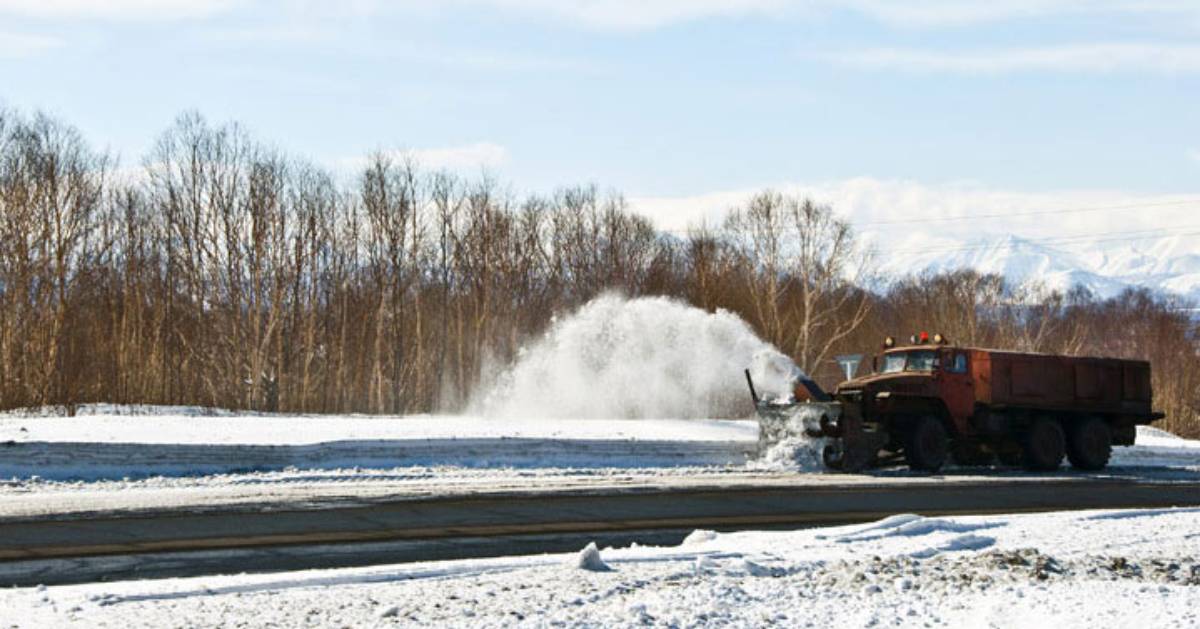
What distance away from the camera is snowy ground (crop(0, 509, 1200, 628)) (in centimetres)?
857

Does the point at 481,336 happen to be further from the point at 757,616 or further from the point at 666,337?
the point at 757,616

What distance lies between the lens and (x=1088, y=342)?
13538 centimetres

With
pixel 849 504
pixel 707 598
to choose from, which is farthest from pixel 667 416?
pixel 707 598

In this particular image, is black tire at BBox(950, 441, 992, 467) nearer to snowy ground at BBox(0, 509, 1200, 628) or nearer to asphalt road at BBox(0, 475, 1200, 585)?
asphalt road at BBox(0, 475, 1200, 585)

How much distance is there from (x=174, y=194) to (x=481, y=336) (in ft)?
52.7

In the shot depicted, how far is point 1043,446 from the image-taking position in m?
26.2

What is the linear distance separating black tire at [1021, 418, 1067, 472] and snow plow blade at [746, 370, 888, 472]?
4.09 m

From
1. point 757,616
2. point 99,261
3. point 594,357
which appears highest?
point 99,261

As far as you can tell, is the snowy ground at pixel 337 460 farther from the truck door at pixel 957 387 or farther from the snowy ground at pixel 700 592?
the snowy ground at pixel 700 592

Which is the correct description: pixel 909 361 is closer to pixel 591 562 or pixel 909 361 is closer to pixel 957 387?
pixel 957 387

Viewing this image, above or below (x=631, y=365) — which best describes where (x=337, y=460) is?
below

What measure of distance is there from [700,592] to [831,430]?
14.1m

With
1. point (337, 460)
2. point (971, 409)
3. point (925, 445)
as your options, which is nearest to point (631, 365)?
point (971, 409)

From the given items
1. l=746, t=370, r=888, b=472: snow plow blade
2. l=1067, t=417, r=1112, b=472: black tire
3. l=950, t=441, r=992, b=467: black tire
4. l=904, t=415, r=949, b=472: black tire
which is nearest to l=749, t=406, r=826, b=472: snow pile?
l=746, t=370, r=888, b=472: snow plow blade
